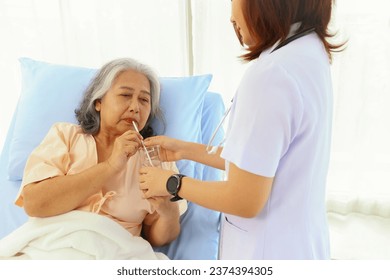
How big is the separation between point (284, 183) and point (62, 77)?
118 cm

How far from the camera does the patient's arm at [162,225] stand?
1.29 meters

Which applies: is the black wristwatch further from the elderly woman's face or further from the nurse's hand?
the elderly woman's face

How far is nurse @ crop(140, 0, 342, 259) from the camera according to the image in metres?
0.83

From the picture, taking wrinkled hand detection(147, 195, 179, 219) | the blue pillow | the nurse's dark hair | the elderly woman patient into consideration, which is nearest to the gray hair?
the elderly woman patient

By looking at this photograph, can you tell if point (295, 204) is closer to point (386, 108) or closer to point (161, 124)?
point (161, 124)

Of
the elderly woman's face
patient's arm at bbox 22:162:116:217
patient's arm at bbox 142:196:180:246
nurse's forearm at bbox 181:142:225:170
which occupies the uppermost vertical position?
the elderly woman's face

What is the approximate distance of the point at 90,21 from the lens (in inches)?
87.6

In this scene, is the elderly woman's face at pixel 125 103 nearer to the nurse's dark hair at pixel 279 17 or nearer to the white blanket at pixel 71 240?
the white blanket at pixel 71 240

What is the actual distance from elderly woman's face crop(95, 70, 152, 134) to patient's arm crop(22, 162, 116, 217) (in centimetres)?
21

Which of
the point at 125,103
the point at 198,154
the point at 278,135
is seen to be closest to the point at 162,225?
the point at 198,154

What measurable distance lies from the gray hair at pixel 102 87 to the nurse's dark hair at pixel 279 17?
61cm

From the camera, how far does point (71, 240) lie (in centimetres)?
115

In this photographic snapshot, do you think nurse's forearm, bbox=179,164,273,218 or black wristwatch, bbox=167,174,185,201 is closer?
nurse's forearm, bbox=179,164,273,218
